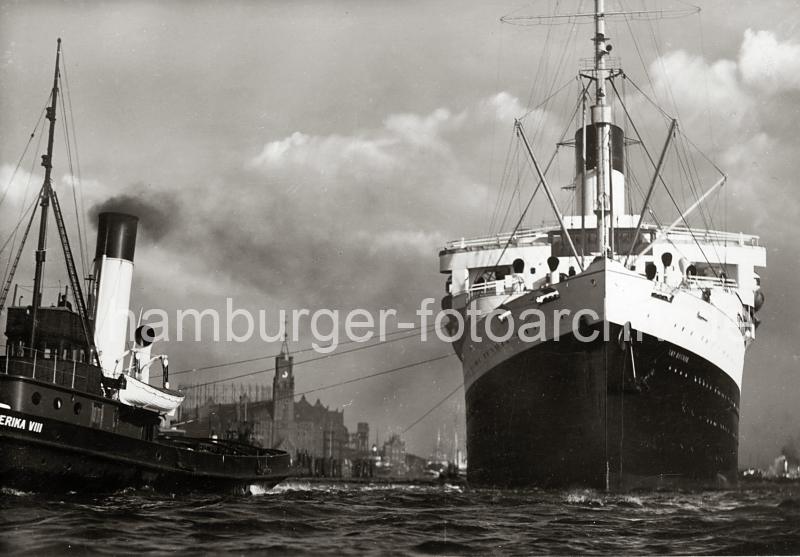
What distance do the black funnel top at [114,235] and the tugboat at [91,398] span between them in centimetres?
2

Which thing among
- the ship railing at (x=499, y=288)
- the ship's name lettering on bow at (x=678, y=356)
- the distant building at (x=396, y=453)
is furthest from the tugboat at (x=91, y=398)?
the distant building at (x=396, y=453)

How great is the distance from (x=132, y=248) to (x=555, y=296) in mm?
9162

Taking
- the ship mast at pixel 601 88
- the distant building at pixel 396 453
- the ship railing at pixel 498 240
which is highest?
the ship mast at pixel 601 88

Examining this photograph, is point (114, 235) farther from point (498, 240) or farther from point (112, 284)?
point (498, 240)

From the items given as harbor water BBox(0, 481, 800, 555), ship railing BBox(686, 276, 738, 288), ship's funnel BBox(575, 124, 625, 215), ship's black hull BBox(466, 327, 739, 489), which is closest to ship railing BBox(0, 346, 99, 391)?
harbor water BBox(0, 481, 800, 555)

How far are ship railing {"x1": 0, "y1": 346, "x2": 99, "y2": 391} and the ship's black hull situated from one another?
8.97 m

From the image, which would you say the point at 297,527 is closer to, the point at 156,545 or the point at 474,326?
the point at 156,545

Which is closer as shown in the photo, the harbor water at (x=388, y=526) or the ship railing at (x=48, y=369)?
the harbor water at (x=388, y=526)

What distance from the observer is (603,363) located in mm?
17406

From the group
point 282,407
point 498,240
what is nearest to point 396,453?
point 282,407

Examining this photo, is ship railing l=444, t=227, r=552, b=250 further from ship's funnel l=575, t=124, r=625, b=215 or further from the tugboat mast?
the tugboat mast

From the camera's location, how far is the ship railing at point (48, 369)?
14185 millimetres

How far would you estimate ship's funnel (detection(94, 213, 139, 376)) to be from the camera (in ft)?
59.2

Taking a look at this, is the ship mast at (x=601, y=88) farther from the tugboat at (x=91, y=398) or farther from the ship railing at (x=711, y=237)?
the tugboat at (x=91, y=398)
